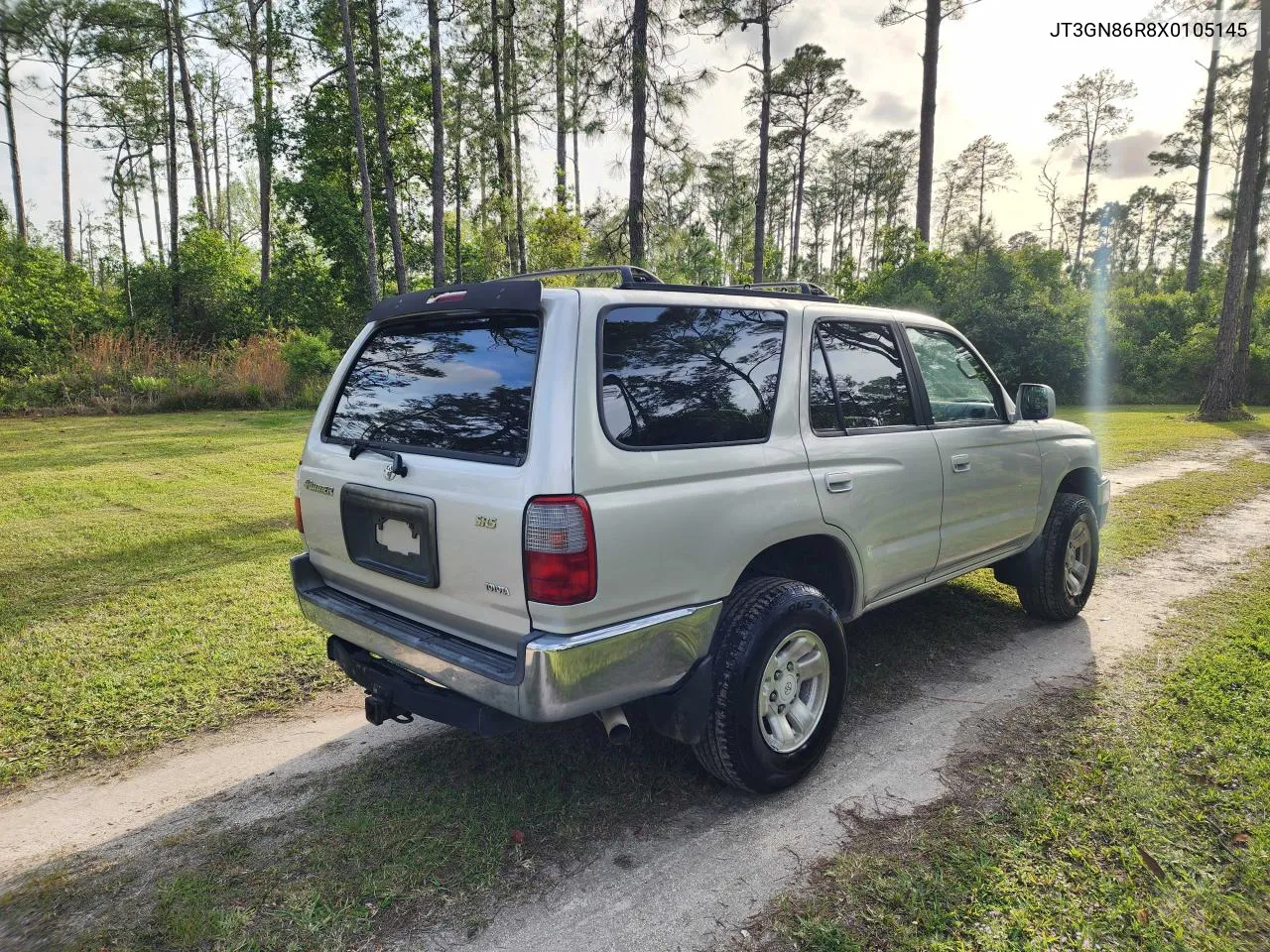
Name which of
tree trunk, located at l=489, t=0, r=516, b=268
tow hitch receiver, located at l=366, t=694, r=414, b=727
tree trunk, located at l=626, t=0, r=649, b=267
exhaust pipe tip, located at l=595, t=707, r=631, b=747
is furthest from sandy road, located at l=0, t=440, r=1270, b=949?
tree trunk, located at l=489, t=0, r=516, b=268

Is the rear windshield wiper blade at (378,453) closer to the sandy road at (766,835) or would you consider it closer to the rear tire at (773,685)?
the rear tire at (773,685)

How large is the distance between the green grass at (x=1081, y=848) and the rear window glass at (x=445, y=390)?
1.79m

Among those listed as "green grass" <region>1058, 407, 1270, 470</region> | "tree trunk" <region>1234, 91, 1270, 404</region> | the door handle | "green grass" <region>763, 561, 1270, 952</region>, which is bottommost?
"green grass" <region>763, 561, 1270, 952</region>

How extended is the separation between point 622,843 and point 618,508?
1255mm

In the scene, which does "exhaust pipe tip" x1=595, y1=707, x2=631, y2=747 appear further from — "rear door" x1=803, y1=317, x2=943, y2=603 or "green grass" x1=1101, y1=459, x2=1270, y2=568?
"green grass" x1=1101, y1=459, x2=1270, y2=568

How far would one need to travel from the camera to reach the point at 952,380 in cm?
401

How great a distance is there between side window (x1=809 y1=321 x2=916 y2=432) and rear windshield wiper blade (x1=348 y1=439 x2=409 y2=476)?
5.44ft

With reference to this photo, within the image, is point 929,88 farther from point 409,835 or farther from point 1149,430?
point 409,835

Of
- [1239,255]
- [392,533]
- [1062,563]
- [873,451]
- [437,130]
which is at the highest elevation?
→ [437,130]

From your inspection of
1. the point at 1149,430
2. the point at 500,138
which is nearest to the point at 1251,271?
the point at 1149,430

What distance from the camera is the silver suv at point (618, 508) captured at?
227cm

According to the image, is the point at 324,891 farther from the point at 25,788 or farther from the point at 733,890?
the point at 25,788

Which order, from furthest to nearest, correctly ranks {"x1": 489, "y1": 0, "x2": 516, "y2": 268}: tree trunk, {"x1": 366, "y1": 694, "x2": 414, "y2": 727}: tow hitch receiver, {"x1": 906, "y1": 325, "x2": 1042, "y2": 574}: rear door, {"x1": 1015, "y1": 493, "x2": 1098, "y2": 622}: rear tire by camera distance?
1. {"x1": 489, "y1": 0, "x2": 516, "y2": 268}: tree trunk
2. {"x1": 1015, "y1": 493, "x2": 1098, "y2": 622}: rear tire
3. {"x1": 906, "y1": 325, "x2": 1042, "y2": 574}: rear door
4. {"x1": 366, "y1": 694, "x2": 414, "y2": 727}: tow hitch receiver

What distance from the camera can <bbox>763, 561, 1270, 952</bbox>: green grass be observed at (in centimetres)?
215
